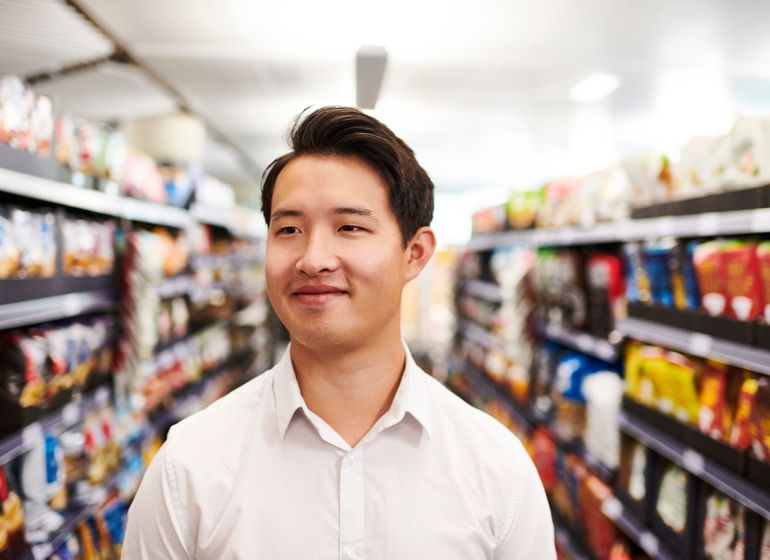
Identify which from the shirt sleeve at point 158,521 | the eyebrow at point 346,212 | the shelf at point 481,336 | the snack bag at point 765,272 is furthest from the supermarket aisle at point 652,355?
the shirt sleeve at point 158,521

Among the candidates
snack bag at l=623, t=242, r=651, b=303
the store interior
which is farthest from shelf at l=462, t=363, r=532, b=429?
snack bag at l=623, t=242, r=651, b=303

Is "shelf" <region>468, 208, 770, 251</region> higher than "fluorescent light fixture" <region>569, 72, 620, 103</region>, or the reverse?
"fluorescent light fixture" <region>569, 72, 620, 103</region>

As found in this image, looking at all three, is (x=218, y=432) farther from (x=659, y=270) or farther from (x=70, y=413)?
(x=659, y=270)

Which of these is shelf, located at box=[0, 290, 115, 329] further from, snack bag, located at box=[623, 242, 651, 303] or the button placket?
snack bag, located at box=[623, 242, 651, 303]

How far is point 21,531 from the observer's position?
2113 millimetres

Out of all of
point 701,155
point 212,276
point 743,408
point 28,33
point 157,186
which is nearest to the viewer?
point 743,408

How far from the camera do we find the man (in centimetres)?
124

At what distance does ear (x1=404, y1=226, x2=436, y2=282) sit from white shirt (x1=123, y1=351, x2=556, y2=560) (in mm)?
223

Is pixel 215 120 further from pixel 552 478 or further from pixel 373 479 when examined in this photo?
pixel 373 479

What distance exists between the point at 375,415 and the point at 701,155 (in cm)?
176

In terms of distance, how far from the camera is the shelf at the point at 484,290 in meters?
5.68

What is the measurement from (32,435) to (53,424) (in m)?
0.20

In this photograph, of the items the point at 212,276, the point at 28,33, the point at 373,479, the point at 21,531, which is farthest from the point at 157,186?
the point at 373,479

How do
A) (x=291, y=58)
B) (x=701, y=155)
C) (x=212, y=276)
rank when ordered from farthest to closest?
(x=212, y=276)
(x=291, y=58)
(x=701, y=155)
